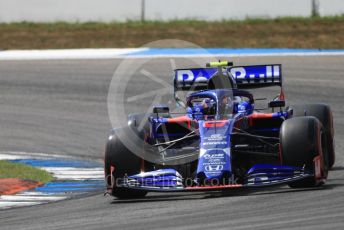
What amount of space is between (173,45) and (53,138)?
32.4 feet

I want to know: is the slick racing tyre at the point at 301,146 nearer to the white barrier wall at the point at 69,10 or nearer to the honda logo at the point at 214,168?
the honda logo at the point at 214,168

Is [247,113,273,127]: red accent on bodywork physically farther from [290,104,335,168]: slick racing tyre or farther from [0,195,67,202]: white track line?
[0,195,67,202]: white track line

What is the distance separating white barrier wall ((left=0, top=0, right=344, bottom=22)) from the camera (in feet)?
93.8

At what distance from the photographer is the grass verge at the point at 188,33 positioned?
87.7ft

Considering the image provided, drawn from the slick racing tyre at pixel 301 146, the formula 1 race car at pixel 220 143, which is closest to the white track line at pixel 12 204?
the formula 1 race car at pixel 220 143

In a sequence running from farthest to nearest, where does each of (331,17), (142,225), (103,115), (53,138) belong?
(331,17)
(103,115)
(53,138)
(142,225)

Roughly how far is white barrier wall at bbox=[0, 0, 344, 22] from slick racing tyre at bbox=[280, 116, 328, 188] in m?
17.8

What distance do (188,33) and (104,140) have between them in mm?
12263

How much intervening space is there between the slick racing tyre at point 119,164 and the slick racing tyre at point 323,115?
2.30 meters

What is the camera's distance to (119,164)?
36.6 ft

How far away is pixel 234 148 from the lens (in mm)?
11336

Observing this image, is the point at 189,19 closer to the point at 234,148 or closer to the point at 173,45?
the point at 173,45

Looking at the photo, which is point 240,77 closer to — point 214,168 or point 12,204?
point 214,168

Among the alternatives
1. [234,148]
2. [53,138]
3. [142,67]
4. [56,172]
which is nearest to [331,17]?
[142,67]
